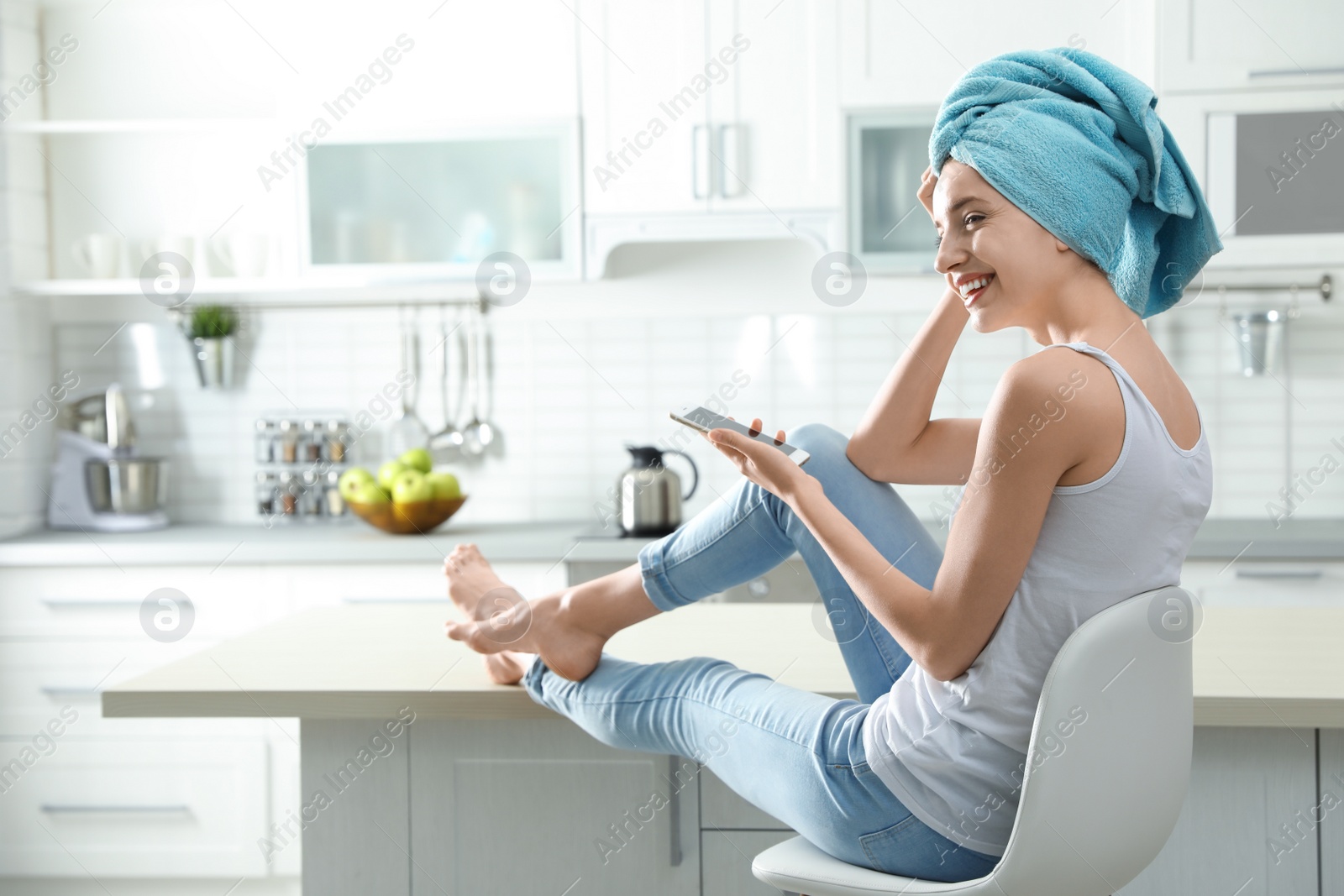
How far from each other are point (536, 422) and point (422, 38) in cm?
96

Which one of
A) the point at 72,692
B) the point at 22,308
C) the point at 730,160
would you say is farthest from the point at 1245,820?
the point at 22,308

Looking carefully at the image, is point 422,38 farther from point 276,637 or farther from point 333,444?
point 276,637

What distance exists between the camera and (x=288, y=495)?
2906 millimetres

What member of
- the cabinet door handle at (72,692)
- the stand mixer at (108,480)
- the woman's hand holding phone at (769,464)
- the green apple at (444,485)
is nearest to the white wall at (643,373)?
the stand mixer at (108,480)

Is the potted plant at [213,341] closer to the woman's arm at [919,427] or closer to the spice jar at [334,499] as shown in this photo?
the spice jar at [334,499]

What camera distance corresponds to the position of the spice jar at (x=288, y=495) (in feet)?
9.53

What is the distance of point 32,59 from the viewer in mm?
2861

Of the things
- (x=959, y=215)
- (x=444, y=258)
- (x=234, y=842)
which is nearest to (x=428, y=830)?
(x=959, y=215)

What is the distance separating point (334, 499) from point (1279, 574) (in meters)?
2.16

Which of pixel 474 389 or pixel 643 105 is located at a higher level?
pixel 643 105

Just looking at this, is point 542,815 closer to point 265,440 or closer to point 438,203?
point 438,203

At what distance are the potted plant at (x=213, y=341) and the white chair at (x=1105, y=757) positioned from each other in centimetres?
251

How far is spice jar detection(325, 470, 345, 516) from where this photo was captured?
9.41 ft

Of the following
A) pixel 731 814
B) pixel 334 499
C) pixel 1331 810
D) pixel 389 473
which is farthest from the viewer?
pixel 334 499
